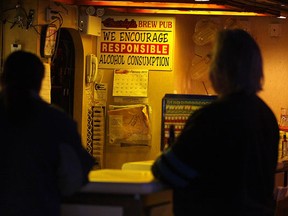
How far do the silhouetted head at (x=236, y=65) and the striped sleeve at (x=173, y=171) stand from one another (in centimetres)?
A: 36

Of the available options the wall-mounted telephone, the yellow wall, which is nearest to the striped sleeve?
the yellow wall

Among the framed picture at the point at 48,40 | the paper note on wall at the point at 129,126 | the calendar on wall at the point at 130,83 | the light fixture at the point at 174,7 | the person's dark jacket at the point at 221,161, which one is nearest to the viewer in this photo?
the person's dark jacket at the point at 221,161

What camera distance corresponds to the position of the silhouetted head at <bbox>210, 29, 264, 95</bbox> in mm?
3100

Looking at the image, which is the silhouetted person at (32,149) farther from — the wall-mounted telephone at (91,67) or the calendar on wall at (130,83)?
the calendar on wall at (130,83)

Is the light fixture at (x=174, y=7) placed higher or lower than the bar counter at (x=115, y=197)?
higher

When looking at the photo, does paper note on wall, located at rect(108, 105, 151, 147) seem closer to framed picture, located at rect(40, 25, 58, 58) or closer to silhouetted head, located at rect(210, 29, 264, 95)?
framed picture, located at rect(40, 25, 58, 58)

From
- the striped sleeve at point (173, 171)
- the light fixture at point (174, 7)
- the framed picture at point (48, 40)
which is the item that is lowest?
the striped sleeve at point (173, 171)

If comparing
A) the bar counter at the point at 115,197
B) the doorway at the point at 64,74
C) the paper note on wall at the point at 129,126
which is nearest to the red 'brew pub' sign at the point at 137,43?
the doorway at the point at 64,74

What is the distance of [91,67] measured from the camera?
8453 mm

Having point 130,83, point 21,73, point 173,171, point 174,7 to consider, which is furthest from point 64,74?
point 173,171

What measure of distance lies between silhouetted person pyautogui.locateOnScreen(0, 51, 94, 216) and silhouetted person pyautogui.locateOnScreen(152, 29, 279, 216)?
1.42 feet

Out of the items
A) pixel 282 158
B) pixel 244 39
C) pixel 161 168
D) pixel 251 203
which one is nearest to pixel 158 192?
pixel 161 168

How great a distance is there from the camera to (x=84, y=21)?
8109 millimetres

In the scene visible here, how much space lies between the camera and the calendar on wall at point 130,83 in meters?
8.66
